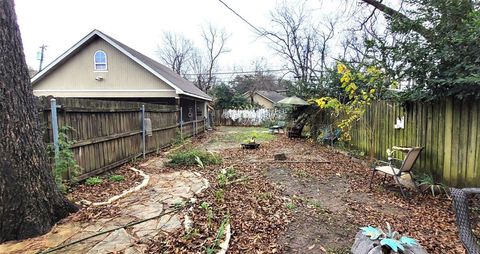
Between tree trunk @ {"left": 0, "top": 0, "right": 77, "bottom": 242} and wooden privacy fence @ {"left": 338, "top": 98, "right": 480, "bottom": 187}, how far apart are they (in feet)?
18.8

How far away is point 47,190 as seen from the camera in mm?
3211

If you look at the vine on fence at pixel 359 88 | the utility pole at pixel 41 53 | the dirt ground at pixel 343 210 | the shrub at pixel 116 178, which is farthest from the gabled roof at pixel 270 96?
the shrub at pixel 116 178

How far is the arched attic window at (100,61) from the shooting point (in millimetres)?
13927

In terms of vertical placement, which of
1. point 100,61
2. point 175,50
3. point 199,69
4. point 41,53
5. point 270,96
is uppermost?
point 175,50

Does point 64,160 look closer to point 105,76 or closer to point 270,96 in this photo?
point 105,76

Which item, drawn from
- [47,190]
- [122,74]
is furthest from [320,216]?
[122,74]

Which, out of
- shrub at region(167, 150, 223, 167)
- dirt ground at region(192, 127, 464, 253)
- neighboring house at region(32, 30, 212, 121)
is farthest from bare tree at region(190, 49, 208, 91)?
dirt ground at region(192, 127, 464, 253)

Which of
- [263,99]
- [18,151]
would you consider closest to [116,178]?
[18,151]

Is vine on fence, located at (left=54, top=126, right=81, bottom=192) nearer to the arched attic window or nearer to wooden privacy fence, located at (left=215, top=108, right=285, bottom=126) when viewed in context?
the arched attic window

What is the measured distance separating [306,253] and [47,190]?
2.92 m

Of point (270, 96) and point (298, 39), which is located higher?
point (298, 39)

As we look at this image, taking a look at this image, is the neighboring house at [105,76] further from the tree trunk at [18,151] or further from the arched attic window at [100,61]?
the tree trunk at [18,151]

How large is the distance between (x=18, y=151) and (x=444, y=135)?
19.6 feet

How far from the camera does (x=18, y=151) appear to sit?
289cm
